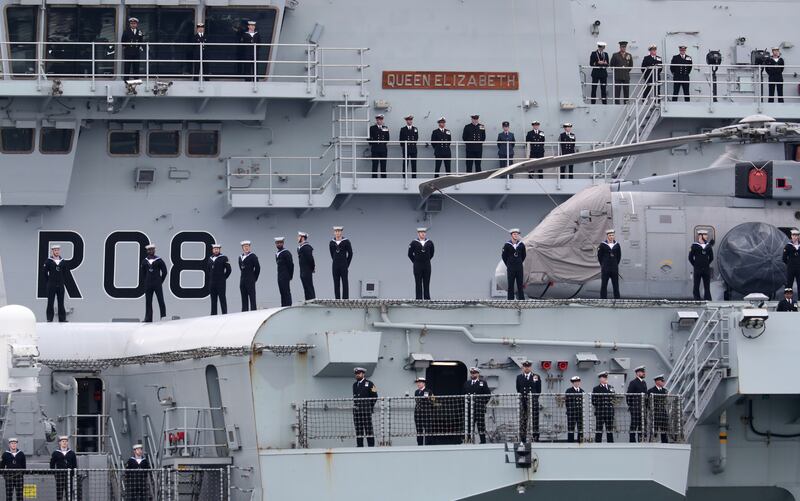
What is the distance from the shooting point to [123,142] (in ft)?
97.2

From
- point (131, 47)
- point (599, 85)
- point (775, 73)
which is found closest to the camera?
point (131, 47)

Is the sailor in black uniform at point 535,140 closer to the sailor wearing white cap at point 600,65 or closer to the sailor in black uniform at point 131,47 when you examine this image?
the sailor wearing white cap at point 600,65

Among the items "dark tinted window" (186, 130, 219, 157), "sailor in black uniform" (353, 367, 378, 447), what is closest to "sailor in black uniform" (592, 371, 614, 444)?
"sailor in black uniform" (353, 367, 378, 447)

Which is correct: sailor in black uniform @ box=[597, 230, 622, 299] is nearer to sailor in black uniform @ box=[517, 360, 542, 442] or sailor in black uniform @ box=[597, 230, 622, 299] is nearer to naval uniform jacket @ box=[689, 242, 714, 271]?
naval uniform jacket @ box=[689, 242, 714, 271]

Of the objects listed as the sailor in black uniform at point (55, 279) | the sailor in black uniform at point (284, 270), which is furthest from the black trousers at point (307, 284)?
the sailor in black uniform at point (55, 279)

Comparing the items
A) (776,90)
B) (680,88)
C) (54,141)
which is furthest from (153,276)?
(776,90)

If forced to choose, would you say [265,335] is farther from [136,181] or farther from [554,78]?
[554,78]

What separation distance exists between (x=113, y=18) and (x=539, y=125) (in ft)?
25.7

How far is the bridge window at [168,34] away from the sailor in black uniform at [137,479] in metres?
8.00

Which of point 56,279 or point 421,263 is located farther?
point 56,279

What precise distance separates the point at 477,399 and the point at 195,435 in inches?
173

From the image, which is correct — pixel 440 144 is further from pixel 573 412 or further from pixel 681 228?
pixel 573 412

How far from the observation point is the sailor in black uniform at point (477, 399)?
862 inches

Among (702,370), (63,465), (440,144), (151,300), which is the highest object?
(440,144)
